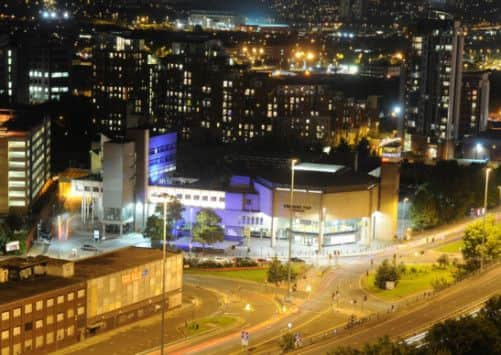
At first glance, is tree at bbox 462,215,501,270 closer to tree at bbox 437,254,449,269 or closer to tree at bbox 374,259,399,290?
tree at bbox 437,254,449,269

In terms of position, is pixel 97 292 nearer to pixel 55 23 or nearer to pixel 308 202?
pixel 308 202

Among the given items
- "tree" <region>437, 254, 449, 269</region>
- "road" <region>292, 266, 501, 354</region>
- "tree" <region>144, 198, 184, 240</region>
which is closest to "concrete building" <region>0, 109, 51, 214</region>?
"tree" <region>144, 198, 184, 240</region>

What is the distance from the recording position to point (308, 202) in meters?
46.1

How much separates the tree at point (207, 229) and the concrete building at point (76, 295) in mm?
7934

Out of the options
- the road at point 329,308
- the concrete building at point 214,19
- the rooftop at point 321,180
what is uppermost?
the concrete building at point 214,19

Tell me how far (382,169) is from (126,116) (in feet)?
130

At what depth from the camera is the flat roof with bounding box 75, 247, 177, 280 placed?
1307 inches

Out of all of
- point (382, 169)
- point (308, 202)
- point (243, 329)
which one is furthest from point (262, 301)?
point (382, 169)

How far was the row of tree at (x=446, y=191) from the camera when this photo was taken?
49.3m

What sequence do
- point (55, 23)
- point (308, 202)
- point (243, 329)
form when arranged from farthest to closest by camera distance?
point (55, 23), point (308, 202), point (243, 329)

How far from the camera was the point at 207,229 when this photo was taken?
44719mm

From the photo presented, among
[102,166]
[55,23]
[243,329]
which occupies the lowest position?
[243,329]

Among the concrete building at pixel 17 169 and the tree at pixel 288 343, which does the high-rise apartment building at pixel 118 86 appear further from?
the tree at pixel 288 343

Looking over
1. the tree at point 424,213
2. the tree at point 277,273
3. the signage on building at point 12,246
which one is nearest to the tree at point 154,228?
the signage on building at point 12,246
